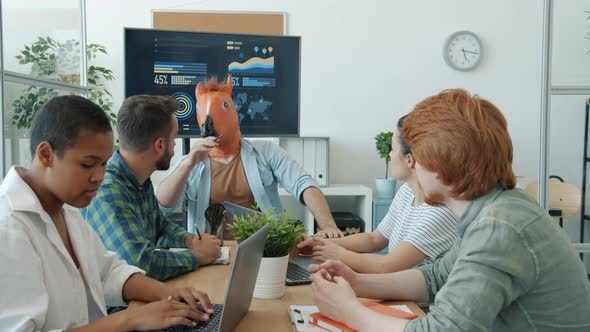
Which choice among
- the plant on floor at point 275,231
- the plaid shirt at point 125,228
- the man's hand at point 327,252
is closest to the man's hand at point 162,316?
the plant on floor at point 275,231

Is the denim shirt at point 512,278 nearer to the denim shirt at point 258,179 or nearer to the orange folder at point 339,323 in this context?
the orange folder at point 339,323

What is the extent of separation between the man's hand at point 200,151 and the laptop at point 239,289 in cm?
105

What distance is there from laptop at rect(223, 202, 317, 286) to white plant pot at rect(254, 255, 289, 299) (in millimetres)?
125

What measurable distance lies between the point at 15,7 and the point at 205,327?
1.51 m

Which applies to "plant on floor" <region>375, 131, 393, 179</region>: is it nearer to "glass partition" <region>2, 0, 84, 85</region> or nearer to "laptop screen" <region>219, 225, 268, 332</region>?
"glass partition" <region>2, 0, 84, 85</region>

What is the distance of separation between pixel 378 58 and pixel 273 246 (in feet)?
10.9

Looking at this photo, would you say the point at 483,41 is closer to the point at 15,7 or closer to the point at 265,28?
the point at 265,28

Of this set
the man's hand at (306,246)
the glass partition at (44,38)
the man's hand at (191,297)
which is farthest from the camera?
the glass partition at (44,38)

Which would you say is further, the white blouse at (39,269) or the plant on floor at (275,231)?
the plant on floor at (275,231)

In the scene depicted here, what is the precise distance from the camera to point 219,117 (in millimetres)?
2400

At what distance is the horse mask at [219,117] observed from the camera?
7.86 feet

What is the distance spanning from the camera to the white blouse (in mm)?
1026

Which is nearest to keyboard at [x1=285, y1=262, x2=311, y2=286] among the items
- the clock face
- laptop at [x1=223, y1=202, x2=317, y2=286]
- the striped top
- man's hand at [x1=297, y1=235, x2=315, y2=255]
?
laptop at [x1=223, y1=202, x2=317, y2=286]

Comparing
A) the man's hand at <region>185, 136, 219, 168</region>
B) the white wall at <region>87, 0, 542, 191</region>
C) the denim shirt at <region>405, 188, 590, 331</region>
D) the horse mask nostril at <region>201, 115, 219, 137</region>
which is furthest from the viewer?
the white wall at <region>87, 0, 542, 191</region>
